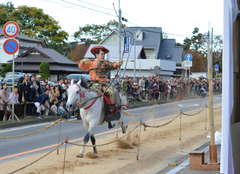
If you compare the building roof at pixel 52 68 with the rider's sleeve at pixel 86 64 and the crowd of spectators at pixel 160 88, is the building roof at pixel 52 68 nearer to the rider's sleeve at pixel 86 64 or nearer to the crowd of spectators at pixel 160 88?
the crowd of spectators at pixel 160 88

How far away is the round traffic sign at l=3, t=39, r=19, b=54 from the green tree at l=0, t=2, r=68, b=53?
51886 millimetres

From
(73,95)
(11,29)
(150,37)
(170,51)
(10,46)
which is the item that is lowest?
(73,95)

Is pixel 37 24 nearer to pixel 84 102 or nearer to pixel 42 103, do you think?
pixel 42 103

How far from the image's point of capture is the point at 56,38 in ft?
227

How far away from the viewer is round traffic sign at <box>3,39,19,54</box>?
56.5 feet

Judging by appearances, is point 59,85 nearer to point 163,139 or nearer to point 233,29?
point 163,139

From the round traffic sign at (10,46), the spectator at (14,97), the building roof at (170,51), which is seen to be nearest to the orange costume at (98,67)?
the round traffic sign at (10,46)

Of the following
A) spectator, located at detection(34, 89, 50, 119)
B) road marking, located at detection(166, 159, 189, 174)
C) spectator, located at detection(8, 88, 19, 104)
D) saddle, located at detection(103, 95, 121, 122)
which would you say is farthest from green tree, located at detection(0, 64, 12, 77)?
road marking, located at detection(166, 159, 189, 174)

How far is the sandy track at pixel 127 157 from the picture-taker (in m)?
9.48

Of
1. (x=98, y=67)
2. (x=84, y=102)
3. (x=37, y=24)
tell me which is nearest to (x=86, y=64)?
(x=98, y=67)

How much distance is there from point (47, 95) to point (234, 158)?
15934 millimetres

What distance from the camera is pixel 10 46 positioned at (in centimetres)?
1731

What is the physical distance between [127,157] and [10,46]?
8.40m

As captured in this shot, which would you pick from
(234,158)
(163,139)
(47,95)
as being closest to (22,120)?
(47,95)
